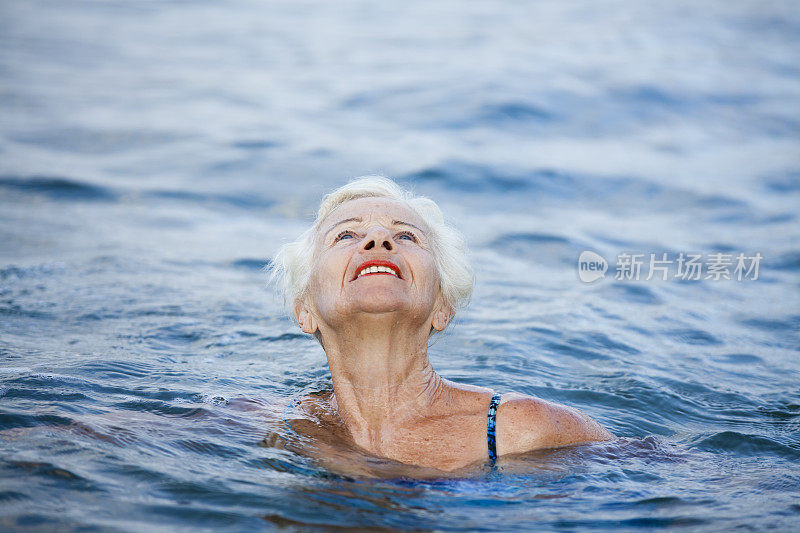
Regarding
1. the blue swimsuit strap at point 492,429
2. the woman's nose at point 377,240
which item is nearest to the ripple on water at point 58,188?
the woman's nose at point 377,240

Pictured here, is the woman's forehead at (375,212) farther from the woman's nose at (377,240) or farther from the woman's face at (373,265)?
the woman's nose at (377,240)

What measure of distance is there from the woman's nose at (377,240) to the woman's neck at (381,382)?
1.43 ft

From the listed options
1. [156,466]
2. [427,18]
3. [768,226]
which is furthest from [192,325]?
[427,18]

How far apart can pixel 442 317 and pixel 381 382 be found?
19.2 inches

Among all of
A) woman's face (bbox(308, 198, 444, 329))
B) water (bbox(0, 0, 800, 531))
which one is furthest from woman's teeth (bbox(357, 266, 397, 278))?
water (bbox(0, 0, 800, 531))

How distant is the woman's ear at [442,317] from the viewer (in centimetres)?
468

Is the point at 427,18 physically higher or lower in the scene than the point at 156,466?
higher

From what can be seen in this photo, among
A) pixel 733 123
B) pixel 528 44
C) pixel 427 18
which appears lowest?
pixel 733 123

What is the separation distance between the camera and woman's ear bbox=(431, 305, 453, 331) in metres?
4.68

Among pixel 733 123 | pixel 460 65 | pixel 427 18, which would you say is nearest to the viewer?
pixel 733 123

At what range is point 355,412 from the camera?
182 inches

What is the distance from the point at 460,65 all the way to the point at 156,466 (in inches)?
546

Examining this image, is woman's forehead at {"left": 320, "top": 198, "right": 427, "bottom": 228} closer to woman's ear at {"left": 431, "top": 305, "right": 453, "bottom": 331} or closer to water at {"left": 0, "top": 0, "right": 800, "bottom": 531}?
woman's ear at {"left": 431, "top": 305, "right": 453, "bottom": 331}

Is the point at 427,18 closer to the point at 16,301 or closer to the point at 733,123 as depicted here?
the point at 733,123
